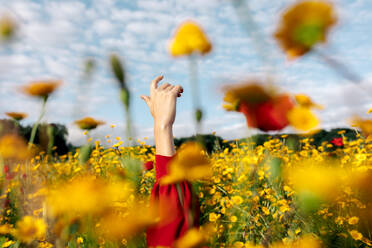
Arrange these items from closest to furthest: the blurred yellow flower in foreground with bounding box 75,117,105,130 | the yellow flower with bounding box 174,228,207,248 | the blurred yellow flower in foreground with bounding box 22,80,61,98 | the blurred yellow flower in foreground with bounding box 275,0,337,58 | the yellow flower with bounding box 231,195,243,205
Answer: the blurred yellow flower in foreground with bounding box 275,0,337,58 → the yellow flower with bounding box 174,228,207,248 → the blurred yellow flower in foreground with bounding box 22,80,61,98 → the blurred yellow flower in foreground with bounding box 75,117,105,130 → the yellow flower with bounding box 231,195,243,205

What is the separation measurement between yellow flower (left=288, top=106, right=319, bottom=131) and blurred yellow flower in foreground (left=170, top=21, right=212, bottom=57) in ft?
0.52

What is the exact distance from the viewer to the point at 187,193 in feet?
2.86

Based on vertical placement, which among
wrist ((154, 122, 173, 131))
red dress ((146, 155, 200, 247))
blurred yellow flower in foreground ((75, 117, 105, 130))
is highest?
blurred yellow flower in foreground ((75, 117, 105, 130))

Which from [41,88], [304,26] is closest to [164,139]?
[41,88]

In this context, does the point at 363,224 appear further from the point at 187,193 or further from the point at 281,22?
the point at 281,22

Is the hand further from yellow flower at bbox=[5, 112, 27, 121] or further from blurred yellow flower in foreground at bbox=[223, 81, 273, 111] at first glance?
blurred yellow flower in foreground at bbox=[223, 81, 273, 111]

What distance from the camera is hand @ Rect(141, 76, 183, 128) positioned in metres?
0.91

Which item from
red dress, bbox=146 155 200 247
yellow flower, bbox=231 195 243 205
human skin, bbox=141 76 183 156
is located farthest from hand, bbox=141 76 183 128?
yellow flower, bbox=231 195 243 205

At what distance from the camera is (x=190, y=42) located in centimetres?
41

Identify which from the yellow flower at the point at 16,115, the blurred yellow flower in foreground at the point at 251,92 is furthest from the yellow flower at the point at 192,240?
the yellow flower at the point at 16,115

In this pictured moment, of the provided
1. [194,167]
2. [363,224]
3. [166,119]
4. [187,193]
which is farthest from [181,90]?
[363,224]

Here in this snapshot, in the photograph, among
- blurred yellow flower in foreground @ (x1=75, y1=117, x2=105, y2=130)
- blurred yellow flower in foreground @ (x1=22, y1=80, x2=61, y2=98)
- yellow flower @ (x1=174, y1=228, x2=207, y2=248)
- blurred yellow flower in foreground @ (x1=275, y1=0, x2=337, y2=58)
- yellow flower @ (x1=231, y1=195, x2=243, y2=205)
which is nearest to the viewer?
blurred yellow flower in foreground @ (x1=275, y1=0, x2=337, y2=58)

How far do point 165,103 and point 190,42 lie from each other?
0.52m

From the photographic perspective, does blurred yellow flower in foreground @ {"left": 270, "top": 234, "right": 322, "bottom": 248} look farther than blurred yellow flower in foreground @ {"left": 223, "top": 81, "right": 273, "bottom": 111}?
Yes
